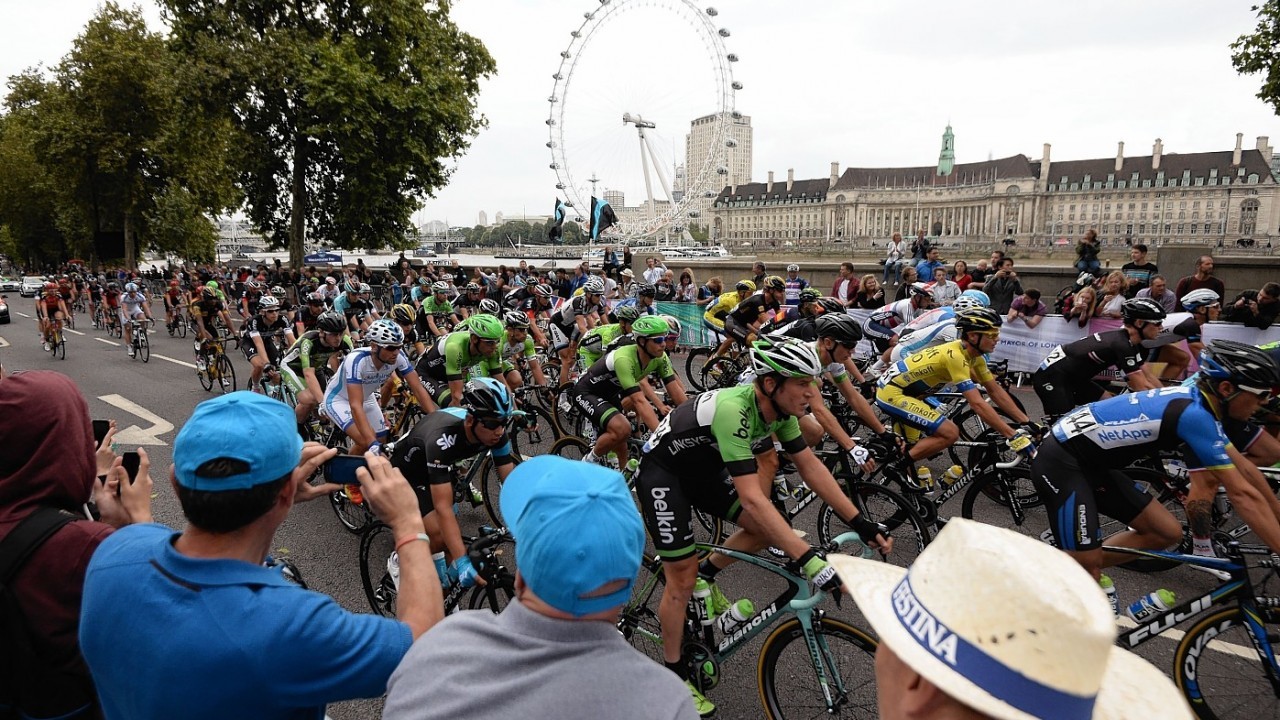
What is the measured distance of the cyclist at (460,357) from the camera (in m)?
6.58

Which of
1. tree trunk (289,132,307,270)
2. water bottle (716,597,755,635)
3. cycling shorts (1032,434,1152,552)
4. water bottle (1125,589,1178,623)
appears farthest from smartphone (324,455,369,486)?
tree trunk (289,132,307,270)

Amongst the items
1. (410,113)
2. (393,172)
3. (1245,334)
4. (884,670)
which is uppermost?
(410,113)

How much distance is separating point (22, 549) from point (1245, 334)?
11.9 m

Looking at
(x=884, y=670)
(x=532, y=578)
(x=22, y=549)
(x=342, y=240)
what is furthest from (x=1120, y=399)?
(x=342, y=240)

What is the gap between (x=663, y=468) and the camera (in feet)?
13.0

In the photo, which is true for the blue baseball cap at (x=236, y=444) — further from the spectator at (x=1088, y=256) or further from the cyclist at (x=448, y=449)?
the spectator at (x=1088, y=256)

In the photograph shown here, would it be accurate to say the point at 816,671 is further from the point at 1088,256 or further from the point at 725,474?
the point at 1088,256

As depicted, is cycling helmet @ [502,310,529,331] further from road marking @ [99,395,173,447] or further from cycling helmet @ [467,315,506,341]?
road marking @ [99,395,173,447]

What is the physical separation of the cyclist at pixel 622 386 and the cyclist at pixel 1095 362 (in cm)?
333

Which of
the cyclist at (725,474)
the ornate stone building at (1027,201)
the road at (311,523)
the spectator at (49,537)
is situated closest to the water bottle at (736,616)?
the cyclist at (725,474)

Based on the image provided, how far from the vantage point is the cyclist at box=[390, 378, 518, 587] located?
3.94 m

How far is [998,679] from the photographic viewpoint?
1039 mm

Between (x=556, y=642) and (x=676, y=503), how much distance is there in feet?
8.29

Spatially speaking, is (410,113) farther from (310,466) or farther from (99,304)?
(310,466)
